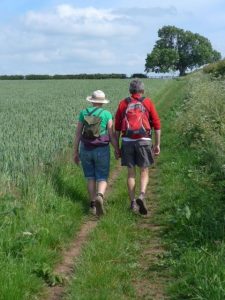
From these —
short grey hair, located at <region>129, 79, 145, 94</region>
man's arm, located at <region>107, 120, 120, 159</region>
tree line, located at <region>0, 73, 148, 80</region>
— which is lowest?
tree line, located at <region>0, 73, 148, 80</region>

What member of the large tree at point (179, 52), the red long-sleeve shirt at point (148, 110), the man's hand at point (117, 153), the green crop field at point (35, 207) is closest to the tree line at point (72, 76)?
the large tree at point (179, 52)

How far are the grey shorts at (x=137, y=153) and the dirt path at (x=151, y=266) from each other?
834mm

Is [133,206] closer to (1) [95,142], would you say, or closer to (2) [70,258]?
(1) [95,142]

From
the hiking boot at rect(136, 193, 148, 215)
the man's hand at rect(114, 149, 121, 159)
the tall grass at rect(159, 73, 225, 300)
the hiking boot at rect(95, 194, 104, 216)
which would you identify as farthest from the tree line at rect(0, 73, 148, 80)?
the hiking boot at rect(95, 194, 104, 216)

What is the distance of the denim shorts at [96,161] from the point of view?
7977 millimetres

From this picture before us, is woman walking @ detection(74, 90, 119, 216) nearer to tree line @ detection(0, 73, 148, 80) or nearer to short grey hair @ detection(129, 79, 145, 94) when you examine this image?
short grey hair @ detection(129, 79, 145, 94)

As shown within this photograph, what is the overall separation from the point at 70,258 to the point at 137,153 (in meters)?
2.46

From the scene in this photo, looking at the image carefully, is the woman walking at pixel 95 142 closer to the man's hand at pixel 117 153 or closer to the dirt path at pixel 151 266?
the man's hand at pixel 117 153

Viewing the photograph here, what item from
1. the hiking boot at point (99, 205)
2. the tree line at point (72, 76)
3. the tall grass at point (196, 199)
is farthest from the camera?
the tree line at point (72, 76)

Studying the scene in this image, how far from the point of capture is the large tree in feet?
380

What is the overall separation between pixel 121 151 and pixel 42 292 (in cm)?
338

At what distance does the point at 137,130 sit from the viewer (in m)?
7.68

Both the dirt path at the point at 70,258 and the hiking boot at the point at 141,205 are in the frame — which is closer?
the dirt path at the point at 70,258

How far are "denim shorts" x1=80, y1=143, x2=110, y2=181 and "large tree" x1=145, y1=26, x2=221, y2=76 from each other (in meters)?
108
